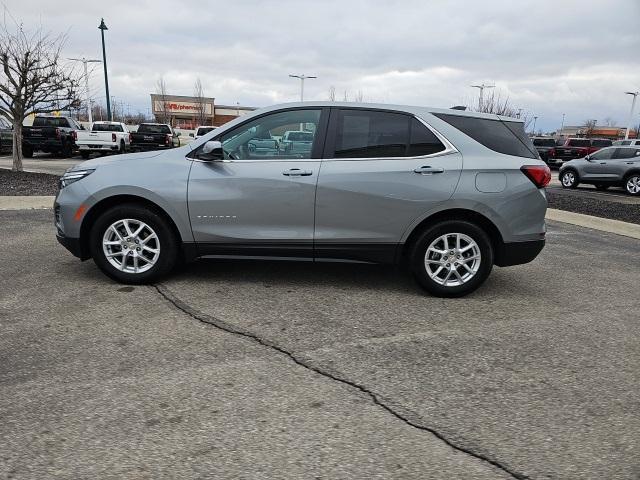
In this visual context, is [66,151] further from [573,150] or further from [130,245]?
[573,150]

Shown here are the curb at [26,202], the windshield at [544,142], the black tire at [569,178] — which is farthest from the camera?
the windshield at [544,142]

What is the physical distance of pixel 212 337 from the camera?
12.3 feet

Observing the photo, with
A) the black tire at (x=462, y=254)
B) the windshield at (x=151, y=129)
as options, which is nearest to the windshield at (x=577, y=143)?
the windshield at (x=151, y=129)

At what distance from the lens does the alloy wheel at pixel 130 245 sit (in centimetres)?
476

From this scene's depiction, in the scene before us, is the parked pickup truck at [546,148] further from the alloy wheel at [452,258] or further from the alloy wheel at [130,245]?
the alloy wheel at [130,245]

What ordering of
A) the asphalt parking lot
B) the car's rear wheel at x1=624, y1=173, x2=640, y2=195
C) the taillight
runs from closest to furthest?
the asphalt parking lot, the taillight, the car's rear wheel at x1=624, y1=173, x2=640, y2=195

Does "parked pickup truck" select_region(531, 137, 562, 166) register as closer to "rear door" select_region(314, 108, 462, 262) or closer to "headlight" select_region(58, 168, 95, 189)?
"rear door" select_region(314, 108, 462, 262)

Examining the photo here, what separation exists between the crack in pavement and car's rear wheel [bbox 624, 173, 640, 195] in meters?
16.6

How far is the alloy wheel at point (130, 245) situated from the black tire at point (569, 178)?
16557mm

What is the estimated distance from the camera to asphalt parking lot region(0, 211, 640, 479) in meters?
2.45

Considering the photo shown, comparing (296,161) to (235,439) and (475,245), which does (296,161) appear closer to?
(475,245)

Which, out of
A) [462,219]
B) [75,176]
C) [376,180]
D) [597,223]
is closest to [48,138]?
[75,176]

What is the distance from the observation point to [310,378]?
126 inches

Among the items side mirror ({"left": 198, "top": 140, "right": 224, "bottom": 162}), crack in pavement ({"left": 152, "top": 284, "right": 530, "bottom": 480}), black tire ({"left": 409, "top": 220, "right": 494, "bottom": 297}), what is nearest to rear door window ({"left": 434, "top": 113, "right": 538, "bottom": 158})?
black tire ({"left": 409, "top": 220, "right": 494, "bottom": 297})
